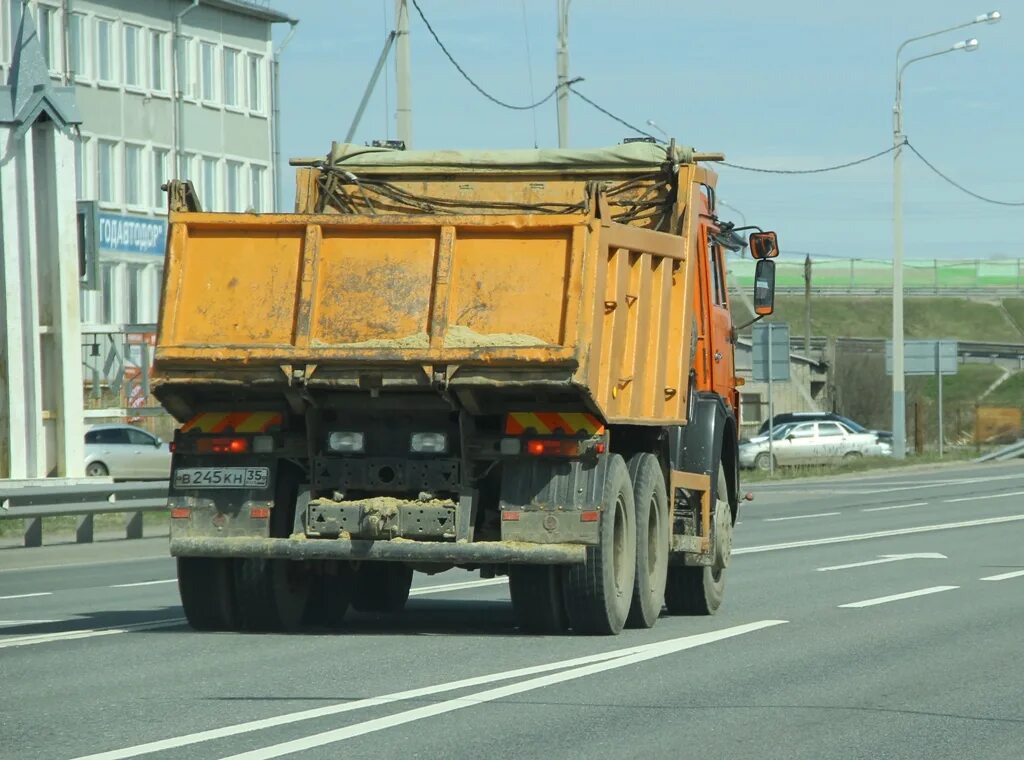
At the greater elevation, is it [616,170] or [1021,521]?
[616,170]

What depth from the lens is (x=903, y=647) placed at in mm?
12203

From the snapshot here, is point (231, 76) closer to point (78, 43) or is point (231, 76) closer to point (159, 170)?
point (159, 170)

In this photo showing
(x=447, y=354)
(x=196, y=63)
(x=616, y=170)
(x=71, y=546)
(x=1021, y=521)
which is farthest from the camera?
(x=196, y=63)

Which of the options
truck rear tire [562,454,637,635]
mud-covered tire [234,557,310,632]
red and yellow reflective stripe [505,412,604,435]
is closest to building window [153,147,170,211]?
mud-covered tire [234,557,310,632]

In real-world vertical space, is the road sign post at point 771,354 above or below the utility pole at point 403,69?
below

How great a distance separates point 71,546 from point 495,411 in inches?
521

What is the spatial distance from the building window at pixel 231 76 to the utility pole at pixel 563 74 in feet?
101

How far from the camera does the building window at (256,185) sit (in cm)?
7162

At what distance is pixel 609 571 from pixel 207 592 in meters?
2.44

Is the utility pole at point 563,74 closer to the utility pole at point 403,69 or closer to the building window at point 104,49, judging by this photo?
the utility pole at point 403,69

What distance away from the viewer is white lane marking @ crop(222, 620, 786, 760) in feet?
26.3

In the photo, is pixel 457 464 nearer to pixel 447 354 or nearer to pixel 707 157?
pixel 447 354

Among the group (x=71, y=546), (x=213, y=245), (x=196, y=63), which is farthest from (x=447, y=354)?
(x=196, y=63)

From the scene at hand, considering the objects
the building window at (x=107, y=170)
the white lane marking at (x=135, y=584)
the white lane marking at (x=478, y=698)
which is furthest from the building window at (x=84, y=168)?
the white lane marking at (x=478, y=698)
